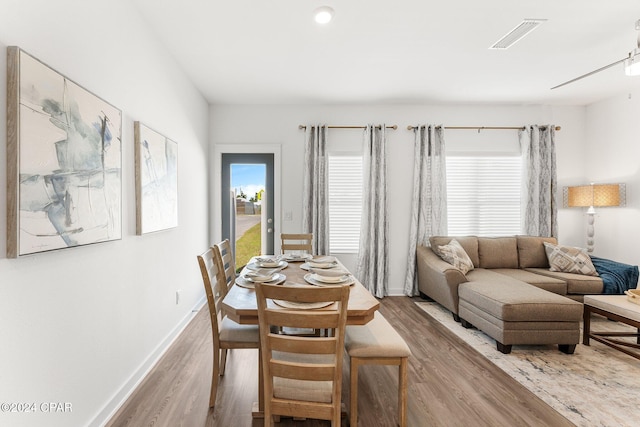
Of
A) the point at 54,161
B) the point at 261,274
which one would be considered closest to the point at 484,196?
the point at 261,274

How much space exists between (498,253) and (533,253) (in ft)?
1.61

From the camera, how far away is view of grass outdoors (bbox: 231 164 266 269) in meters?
4.95

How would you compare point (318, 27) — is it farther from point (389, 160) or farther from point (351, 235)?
point (351, 235)

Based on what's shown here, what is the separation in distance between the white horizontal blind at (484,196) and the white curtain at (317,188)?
1.91 meters

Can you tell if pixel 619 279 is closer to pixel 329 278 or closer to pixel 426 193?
pixel 426 193

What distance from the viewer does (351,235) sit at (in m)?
4.96

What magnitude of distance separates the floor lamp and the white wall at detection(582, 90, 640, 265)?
5.6 inches

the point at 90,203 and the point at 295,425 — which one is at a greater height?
the point at 90,203

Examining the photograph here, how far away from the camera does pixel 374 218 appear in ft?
15.8

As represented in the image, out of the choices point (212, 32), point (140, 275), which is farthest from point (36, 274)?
point (212, 32)

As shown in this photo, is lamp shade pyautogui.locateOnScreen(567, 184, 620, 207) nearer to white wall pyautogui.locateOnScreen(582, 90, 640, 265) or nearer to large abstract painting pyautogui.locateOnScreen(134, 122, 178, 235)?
white wall pyautogui.locateOnScreen(582, 90, 640, 265)

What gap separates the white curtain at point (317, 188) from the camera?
4793 mm

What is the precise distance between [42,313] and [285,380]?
1.18 m

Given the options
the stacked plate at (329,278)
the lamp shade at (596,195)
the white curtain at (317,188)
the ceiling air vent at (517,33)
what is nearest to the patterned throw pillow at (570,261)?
the lamp shade at (596,195)
